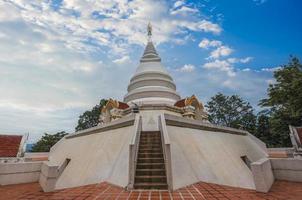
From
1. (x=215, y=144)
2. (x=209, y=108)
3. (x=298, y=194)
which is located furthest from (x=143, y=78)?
(x=209, y=108)

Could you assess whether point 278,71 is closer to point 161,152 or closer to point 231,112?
point 161,152

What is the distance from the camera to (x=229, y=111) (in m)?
32.6

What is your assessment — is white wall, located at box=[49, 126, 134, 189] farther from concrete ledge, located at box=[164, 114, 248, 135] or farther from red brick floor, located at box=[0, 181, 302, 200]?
concrete ledge, located at box=[164, 114, 248, 135]

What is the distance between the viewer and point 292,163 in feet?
23.5

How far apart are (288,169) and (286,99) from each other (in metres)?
8.51

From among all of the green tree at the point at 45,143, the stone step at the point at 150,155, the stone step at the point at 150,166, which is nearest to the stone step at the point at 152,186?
the stone step at the point at 150,166

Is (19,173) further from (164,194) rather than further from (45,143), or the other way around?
(45,143)

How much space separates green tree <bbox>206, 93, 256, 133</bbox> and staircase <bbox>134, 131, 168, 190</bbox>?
2607 centimetres

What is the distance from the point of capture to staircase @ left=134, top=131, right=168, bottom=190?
538cm

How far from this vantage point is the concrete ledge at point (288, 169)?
273 inches

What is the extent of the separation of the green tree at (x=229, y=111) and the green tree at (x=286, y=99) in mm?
14777

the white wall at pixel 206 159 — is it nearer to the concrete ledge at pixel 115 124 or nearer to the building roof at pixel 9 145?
the concrete ledge at pixel 115 124

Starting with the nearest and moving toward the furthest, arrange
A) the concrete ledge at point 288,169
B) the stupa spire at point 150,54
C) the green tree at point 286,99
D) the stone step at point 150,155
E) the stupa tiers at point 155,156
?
the stupa tiers at point 155,156
the stone step at point 150,155
the concrete ledge at point 288,169
the green tree at point 286,99
the stupa spire at point 150,54

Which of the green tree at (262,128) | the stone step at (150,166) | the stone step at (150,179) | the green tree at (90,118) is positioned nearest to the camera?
the stone step at (150,179)
